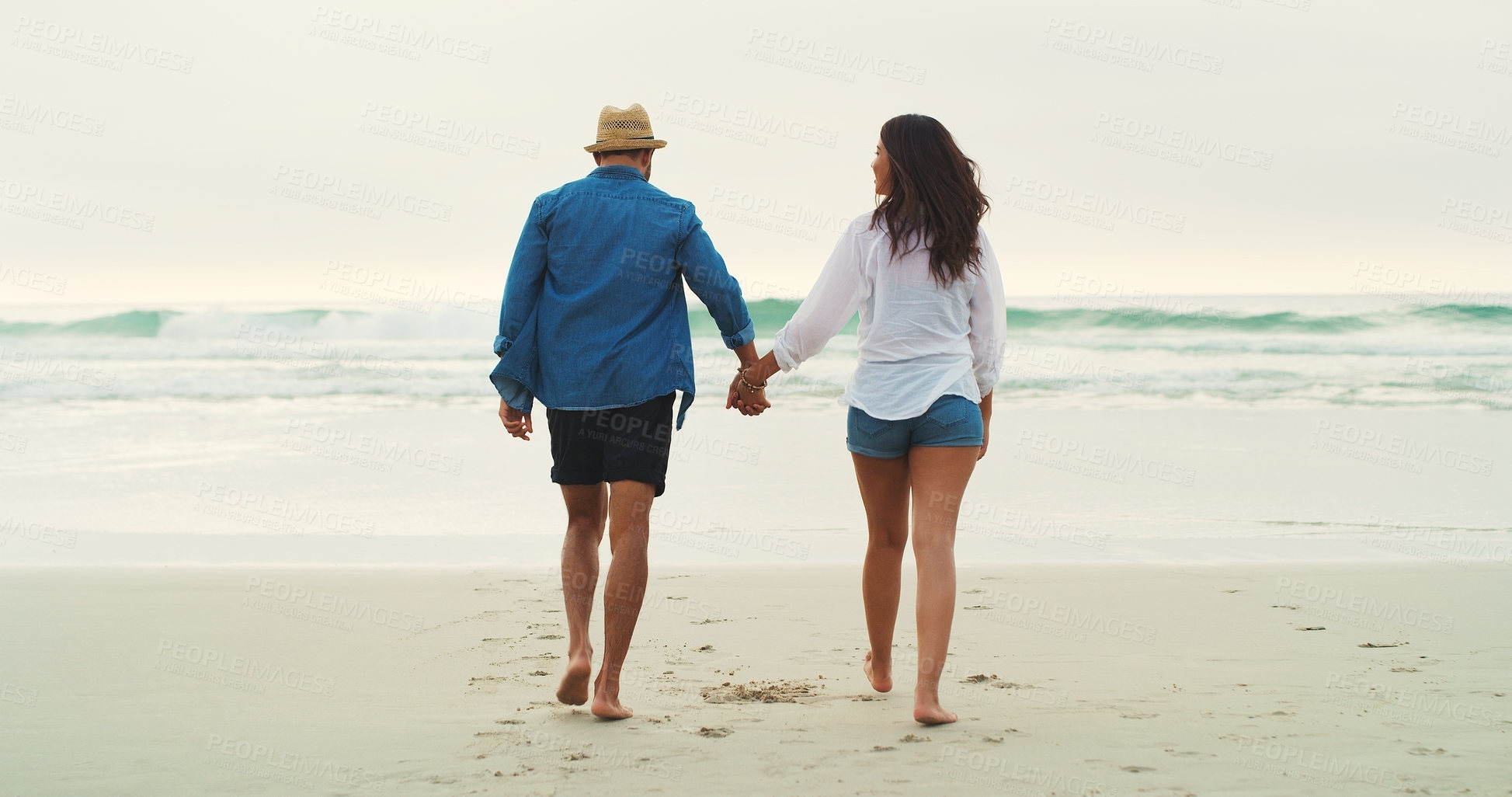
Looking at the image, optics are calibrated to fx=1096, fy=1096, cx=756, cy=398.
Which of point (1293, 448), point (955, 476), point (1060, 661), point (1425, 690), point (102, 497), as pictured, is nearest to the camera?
point (955, 476)

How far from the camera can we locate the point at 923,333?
324 centimetres

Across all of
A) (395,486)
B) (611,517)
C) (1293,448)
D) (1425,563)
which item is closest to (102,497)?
(395,486)

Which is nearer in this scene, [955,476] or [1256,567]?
[955,476]

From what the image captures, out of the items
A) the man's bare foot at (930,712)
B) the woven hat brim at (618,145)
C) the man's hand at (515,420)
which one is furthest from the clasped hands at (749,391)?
the man's bare foot at (930,712)

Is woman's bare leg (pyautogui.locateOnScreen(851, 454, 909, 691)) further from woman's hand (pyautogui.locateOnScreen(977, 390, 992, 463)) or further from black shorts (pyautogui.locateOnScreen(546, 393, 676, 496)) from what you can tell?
black shorts (pyautogui.locateOnScreen(546, 393, 676, 496))

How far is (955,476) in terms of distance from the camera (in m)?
3.22

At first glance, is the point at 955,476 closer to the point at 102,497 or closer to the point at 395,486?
the point at 395,486

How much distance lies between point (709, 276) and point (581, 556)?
0.94 meters

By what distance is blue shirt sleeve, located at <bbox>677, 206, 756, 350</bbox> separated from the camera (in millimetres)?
3326

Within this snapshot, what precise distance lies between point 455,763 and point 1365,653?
10.5 ft

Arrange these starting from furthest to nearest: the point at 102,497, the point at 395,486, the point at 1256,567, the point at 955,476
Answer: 1. the point at 395,486
2. the point at 102,497
3. the point at 1256,567
4. the point at 955,476

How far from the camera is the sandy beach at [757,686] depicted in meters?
2.74

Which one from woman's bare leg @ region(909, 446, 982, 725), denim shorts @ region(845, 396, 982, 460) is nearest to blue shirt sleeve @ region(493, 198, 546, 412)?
denim shorts @ region(845, 396, 982, 460)

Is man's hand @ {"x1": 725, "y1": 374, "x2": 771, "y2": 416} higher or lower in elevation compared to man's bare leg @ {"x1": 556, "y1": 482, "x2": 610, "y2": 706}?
higher
